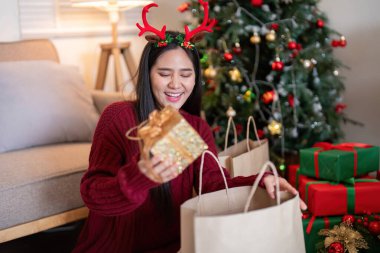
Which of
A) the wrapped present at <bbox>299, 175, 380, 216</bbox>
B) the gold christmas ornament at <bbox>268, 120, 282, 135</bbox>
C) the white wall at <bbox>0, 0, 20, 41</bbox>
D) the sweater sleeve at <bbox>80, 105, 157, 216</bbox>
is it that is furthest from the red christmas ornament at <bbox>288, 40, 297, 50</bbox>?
the white wall at <bbox>0, 0, 20, 41</bbox>

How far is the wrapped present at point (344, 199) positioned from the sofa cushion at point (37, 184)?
0.84 meters

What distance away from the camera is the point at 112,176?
1284mm

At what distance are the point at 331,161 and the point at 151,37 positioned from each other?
0.79m

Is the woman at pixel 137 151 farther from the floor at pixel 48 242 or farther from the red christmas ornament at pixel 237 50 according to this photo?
the red christmas ornament at pixel 237 50

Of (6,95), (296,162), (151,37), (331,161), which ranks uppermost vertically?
(151,37)

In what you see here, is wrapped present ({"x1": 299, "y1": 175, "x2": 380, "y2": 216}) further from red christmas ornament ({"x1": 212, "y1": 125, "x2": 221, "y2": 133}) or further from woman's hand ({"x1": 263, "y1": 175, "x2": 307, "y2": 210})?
red christmas ornament ({"x1": 212, "y1": 125, "x2": 221, "y2": 133})

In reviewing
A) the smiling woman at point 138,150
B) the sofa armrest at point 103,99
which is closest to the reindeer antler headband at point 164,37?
the smiling woman at point 138,150

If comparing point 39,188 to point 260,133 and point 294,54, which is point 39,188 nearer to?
point 260,133

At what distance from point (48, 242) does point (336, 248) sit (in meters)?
1.19

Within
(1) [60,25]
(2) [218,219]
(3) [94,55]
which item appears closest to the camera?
(2) [218,219]

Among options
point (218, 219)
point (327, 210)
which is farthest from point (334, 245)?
point (218, 219)

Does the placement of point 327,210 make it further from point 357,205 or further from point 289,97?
point 289,97

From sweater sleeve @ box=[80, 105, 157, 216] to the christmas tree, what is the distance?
4.03 ft

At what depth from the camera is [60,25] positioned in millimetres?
3213
